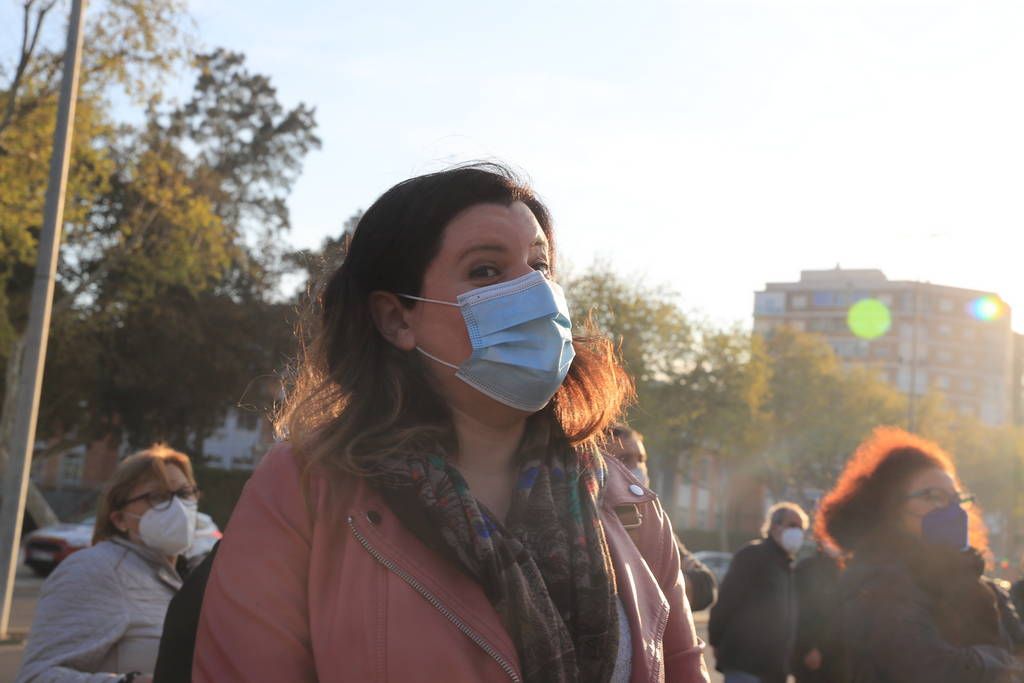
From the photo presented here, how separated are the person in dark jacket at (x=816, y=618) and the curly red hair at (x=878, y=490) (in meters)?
0.27

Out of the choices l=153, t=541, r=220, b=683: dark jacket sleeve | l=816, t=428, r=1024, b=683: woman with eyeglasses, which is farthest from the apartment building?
l=153, t=541, r=220, b=683: dark jacket sleeve

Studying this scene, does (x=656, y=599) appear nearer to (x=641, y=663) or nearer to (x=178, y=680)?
(x=641, y=663)

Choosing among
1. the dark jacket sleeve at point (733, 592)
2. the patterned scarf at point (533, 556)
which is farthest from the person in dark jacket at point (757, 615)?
the patterned scarf at point (533, 556)

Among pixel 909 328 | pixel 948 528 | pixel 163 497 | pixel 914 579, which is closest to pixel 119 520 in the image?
pixel 163 497

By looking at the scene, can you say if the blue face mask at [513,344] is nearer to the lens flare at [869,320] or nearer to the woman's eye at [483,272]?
the woman's eye at [483,272]

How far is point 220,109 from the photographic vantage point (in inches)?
1633

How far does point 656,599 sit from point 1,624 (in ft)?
40.6

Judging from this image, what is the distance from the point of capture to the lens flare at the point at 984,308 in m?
115

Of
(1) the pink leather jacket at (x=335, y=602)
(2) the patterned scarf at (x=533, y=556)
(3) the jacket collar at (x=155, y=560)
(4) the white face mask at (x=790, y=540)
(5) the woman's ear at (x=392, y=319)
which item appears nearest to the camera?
(1) the pink leather jacket at (x=335, y=602)

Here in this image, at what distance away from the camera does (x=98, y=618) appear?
4191 millimetres

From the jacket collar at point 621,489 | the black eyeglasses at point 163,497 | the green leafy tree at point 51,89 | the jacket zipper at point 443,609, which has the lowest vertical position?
the black eyeglasses at point 163,497

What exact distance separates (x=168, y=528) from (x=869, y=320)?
11177cm

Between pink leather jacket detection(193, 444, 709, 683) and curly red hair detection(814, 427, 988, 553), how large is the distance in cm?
Answer: 308

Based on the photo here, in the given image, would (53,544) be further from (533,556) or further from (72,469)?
(72,469)
